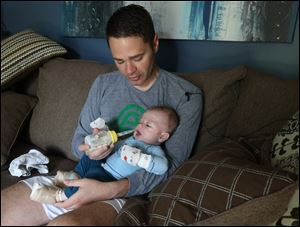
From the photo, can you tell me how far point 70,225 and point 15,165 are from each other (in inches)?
6.7

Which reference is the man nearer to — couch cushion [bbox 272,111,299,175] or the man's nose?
the man's nose

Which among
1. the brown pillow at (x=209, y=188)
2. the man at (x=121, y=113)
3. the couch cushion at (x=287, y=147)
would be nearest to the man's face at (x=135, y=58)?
the man at (x=121, y=113)

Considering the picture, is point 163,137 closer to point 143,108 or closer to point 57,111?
point 143,108

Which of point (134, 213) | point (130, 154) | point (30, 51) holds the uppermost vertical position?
point (30, 51)

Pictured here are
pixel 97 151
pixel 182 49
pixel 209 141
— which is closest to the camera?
pixel 97 151

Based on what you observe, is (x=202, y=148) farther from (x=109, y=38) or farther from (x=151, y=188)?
(x=109, y=38)

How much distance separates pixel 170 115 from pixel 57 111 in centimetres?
25

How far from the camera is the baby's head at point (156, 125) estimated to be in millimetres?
635

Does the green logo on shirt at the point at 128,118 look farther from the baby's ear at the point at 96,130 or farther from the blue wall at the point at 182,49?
the blue wall at the point at 182,49

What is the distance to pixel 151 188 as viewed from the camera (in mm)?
711

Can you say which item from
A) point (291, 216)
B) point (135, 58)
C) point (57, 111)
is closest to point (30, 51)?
point (57, 111)

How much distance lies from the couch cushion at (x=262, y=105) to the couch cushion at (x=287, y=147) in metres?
0.07

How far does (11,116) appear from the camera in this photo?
605mm

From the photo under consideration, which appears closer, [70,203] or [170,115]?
[70,203]
